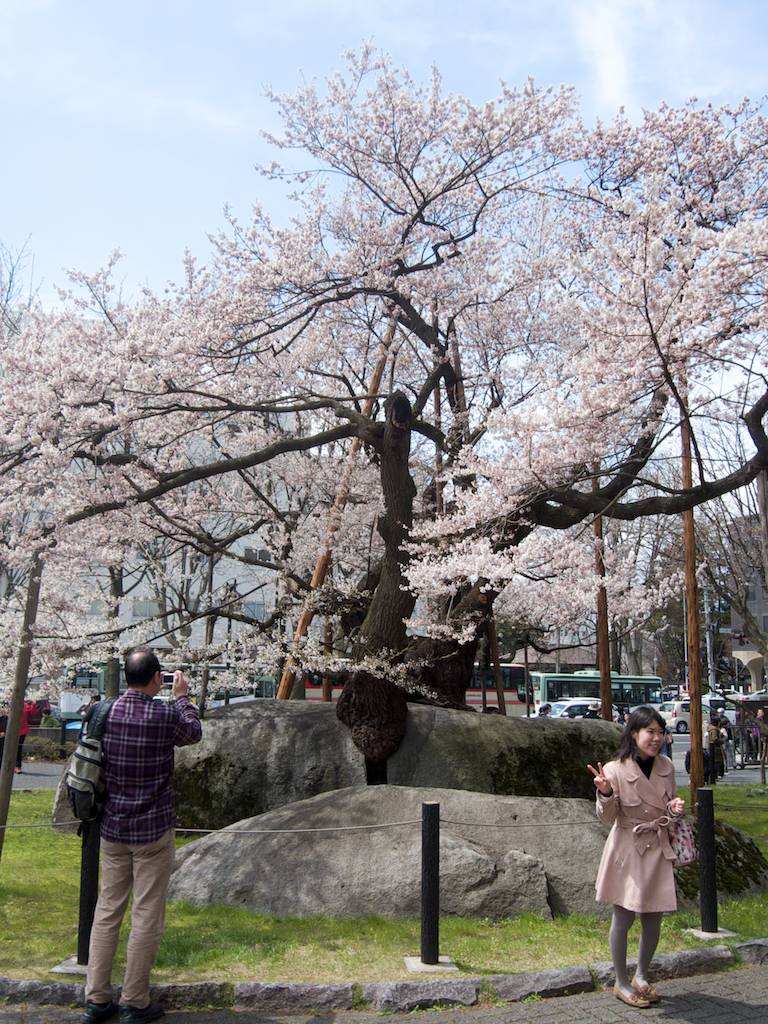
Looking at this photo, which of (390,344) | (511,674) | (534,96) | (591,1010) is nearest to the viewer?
(591,1010)

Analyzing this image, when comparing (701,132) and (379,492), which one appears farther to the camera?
(379,492)

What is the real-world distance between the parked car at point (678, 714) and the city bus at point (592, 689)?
4.52ft

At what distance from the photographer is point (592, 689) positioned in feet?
155

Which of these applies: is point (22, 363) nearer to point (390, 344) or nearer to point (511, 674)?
point (390, 344)

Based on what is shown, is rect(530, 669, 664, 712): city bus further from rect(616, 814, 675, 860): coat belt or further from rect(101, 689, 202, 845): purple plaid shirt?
rect(101, 689, 202, 845): purple plaid shirt

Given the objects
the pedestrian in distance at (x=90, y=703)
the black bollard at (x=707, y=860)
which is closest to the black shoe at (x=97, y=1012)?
the pedestrian in distance at (x=90, y=703)

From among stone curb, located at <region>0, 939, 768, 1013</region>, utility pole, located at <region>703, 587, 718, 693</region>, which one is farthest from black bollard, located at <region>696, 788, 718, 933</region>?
utility pole, located at <region>703, 587, 718, 693</region>

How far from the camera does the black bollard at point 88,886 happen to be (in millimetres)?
5305

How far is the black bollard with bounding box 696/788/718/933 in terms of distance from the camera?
610 cm

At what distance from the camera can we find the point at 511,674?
41.1m

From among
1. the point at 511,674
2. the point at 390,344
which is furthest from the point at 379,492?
the point at 511,674

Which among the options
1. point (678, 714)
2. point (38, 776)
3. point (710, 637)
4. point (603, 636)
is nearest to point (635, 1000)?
point (603, 636)

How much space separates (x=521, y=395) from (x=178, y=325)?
637cm

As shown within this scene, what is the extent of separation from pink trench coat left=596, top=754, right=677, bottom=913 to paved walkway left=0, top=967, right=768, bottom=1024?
1.82 ft
